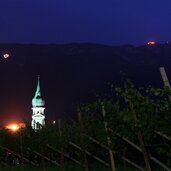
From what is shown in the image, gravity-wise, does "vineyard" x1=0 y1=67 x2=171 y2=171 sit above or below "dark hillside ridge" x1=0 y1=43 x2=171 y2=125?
below

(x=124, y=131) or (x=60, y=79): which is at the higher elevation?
(x=60, y=79)

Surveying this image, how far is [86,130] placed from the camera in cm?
1602

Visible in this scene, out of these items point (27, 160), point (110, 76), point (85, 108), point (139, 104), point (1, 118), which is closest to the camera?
point (139, 104)

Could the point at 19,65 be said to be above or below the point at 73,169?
above

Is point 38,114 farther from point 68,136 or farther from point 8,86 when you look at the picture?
point 68,136

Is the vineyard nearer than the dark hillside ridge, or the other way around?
the vineyard

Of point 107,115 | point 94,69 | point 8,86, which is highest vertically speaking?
point 94,69

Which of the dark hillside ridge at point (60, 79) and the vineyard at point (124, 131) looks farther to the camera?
the dark hillside ridge at point (60, 79)

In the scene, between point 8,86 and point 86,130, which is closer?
point 86,130

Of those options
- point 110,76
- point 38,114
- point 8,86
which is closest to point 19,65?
point 8,86

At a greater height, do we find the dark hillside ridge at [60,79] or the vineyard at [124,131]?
the dark hillside ridge at [60,79]

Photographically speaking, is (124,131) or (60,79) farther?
(60,79)

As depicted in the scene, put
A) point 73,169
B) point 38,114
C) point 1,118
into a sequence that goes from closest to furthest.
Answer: point 73,169 → point 38,114 → point 1,118

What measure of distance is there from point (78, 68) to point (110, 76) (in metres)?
16.1
